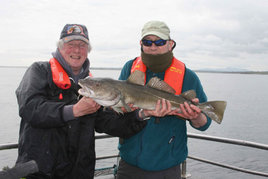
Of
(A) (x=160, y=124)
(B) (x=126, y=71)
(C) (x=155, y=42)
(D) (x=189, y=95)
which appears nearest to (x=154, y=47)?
(C) (x=155, y=42)

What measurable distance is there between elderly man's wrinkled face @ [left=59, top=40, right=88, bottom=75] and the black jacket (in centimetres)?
31

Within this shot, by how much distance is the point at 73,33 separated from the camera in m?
3.53

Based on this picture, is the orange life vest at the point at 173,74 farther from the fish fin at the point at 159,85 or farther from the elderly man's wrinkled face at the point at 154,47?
the elderly man's wrinkled face at the point at 154,47

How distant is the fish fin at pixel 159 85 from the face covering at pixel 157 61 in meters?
0.24

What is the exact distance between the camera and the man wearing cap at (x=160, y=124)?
3.70 m

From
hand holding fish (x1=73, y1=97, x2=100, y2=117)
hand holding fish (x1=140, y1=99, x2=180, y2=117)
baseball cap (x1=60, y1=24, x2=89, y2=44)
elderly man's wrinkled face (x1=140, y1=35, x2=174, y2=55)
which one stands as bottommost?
hand holding fish (x1=140, y1=99, x2=180, y2=117)

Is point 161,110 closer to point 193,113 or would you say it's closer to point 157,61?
point 193,113

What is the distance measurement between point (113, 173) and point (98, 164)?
9.48 metres

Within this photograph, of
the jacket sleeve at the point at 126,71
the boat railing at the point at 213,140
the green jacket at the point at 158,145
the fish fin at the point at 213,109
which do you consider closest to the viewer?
the green jacket at the point at 158,145

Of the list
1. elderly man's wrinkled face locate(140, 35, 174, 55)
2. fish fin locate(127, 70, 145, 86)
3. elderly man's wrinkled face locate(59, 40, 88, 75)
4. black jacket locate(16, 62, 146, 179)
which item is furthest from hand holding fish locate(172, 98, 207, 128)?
elderly man's wrinkled face locate(59, 40, 88, 75)

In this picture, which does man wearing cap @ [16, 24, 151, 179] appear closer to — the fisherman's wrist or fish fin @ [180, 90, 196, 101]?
the fisherman's wrist

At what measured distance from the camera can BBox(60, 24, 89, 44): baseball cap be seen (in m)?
3.51

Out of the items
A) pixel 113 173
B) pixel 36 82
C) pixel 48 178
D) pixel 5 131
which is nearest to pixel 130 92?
pixel 36 82

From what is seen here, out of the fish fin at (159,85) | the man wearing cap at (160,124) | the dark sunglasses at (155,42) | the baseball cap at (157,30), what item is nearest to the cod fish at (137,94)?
the fish fin at (159,85)
